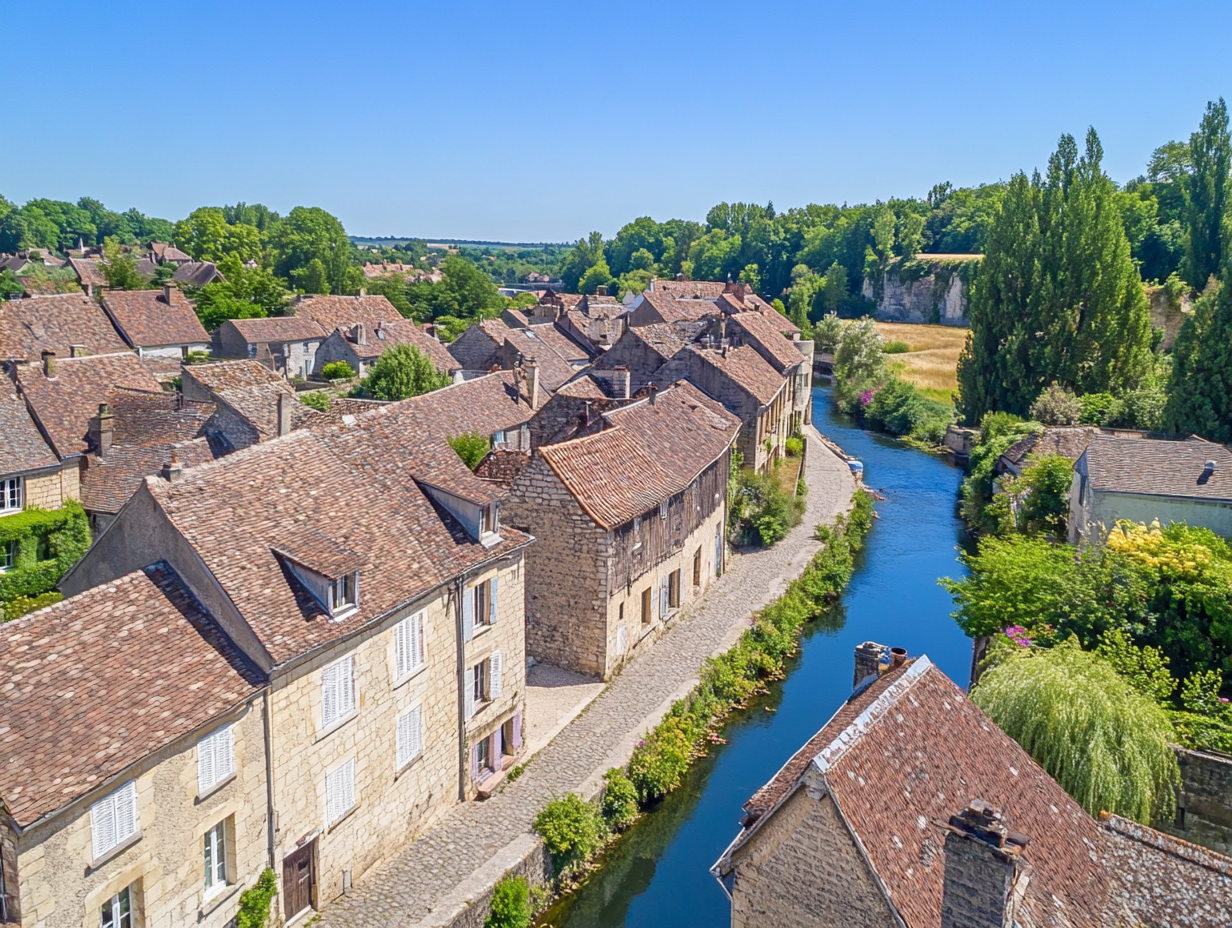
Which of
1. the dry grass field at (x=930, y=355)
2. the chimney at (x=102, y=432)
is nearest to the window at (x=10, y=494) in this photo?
the chimney at (x=102, y=432)

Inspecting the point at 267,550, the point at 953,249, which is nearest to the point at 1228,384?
the point at 267,550

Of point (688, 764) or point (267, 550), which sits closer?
point (267, 550)

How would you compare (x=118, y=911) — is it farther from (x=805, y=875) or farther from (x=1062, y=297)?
(x=1062, y=297)

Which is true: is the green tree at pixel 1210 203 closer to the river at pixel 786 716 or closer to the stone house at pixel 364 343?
the river at pixel 786 716

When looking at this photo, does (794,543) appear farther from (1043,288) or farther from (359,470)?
(1043,288)

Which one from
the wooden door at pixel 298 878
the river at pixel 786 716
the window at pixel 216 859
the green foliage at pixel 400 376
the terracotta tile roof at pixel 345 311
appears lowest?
the river at pixel 786 716

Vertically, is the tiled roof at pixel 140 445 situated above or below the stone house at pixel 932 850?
above

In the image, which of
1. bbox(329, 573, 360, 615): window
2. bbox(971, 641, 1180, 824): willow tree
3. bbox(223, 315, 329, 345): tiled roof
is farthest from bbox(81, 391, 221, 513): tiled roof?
bbox(223, 315, 329, 345): tiled roof
